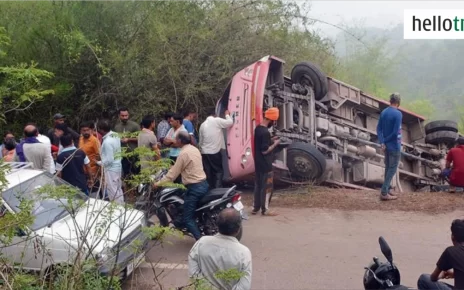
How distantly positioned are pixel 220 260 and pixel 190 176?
115 inches

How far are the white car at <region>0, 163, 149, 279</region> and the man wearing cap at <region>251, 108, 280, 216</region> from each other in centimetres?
238

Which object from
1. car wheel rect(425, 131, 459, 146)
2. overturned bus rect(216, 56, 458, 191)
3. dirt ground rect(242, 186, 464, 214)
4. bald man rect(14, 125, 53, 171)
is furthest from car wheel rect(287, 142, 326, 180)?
bald man rect(14, 125, 53, 171)

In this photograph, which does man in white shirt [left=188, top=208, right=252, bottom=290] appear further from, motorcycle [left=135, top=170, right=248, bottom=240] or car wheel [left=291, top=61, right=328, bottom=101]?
car wheel [left=291, top=61, right=328, bottom=101]

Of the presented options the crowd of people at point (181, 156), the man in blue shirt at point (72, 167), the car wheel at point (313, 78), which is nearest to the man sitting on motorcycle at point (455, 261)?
the crowd of people at point (181, 156)

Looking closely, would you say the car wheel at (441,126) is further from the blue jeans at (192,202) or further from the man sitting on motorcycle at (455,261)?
the man sitting on motorcycle at (455,261)

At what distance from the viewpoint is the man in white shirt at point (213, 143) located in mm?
8719

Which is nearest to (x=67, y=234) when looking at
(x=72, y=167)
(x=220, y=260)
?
(x=72, y=167)

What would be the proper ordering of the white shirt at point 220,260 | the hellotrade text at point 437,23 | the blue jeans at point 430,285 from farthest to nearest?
the hellotrade text at point 437,23 → the blue jeans at point 430,285 → the white shirt at point 220,260

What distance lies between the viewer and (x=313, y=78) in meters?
9.84

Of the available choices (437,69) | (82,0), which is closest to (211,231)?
(82,0)

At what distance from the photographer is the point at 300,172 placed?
9250 mm

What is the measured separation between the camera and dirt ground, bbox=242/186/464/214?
8516mm

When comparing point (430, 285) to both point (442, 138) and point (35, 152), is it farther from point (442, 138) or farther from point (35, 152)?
point (442, 138)

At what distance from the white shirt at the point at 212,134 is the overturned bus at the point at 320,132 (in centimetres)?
29
